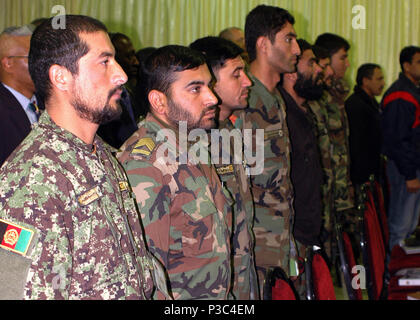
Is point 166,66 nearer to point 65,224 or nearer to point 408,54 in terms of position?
point 65,224

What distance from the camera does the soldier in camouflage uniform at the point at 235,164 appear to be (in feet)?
6.43

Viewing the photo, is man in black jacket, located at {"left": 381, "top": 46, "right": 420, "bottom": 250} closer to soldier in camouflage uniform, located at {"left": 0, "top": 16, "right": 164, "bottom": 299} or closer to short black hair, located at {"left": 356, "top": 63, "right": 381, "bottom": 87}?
short black hair, located at {"left": 356, "top": 63, "right": 381, "bottom": 87}

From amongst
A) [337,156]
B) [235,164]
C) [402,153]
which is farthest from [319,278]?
[402,153]

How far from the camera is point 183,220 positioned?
5.44ft

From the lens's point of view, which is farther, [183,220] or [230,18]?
[230,18]

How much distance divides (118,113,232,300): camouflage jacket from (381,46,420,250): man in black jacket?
316 centimetres

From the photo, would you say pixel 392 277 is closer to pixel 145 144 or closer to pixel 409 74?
pixel 145 144

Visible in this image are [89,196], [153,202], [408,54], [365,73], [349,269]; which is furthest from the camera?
[365,73]

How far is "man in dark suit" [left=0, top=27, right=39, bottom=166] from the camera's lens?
232 centimetres

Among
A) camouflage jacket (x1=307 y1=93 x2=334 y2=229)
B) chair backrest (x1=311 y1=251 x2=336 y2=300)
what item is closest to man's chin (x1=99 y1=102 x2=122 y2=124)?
chair backrest (x1=311 y1=251 x2=336 y2=300)

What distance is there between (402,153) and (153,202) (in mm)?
3374

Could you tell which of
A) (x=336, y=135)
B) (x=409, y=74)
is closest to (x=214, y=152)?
(x=336, y=135)

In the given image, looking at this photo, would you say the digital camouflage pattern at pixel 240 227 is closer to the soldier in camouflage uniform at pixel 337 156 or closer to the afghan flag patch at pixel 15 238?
the afghan flag patch at pixel 15 238
